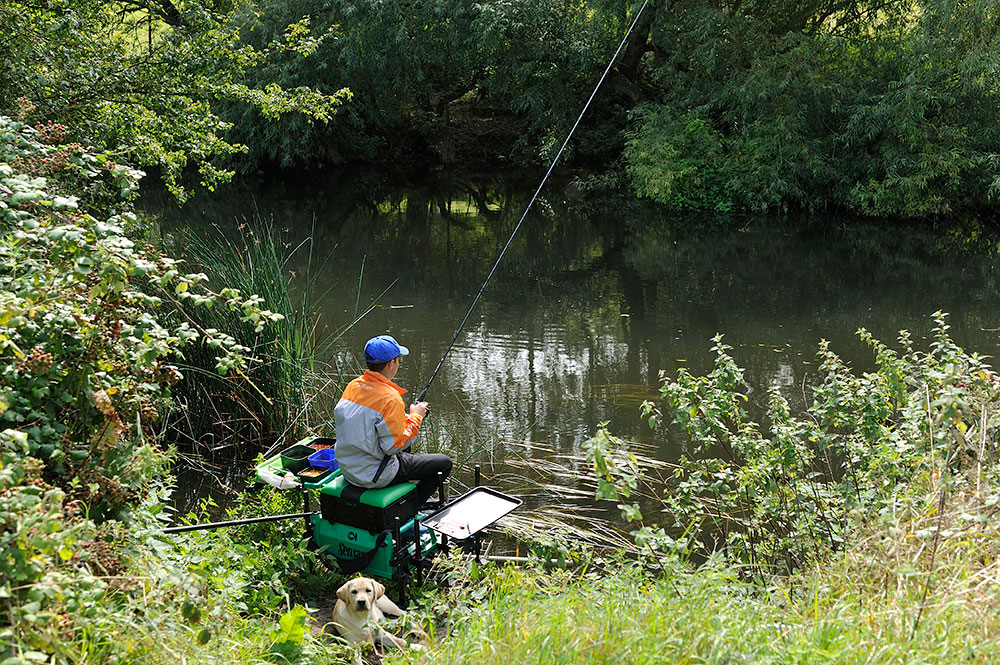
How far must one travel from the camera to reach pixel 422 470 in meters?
4.04

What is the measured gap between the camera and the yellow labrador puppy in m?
3.32

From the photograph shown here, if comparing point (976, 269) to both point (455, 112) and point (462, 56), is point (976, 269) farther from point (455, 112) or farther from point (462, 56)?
point (455, 112)

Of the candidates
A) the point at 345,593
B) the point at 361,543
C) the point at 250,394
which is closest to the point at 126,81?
the point at 250,394

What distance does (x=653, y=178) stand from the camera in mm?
16297

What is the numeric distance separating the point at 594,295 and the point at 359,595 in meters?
7.60

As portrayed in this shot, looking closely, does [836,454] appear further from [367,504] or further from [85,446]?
[85,446]

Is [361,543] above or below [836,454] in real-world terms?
below

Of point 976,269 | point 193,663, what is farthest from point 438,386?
point 976,269

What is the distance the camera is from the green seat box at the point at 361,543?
3.85 m

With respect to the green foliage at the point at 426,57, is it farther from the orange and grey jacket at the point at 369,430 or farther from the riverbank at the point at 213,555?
the riverbank at the point at 213,555

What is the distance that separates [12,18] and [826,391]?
5084 millimetres

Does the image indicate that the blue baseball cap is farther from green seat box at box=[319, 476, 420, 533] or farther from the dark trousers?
green seat box at box=[319, 476, 420, 533]

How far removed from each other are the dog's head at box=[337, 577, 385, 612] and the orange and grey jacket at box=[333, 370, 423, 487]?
0.54 meters

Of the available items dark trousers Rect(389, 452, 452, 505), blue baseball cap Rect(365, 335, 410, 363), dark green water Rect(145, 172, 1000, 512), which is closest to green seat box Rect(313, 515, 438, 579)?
dark trousers Rect(389, 452, 452, 505)
